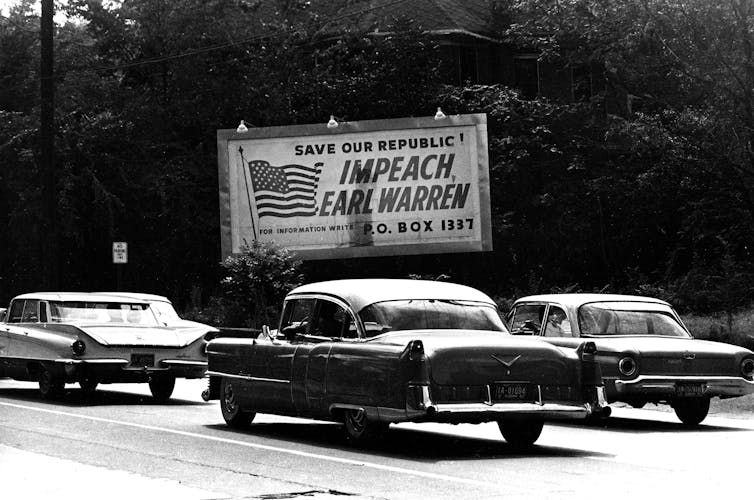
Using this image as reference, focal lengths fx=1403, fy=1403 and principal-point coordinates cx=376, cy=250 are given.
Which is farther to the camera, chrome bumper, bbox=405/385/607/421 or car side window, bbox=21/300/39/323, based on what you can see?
car side window, bbox=21/300/39/323

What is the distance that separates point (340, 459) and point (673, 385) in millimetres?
5135

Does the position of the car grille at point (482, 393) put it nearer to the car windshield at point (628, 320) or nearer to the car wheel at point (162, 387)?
the car windshield at point (628, 320)

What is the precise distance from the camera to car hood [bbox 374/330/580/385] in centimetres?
1209

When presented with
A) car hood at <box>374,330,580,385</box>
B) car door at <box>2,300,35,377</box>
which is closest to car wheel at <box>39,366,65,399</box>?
car door at <box>2,300,35,377</box>

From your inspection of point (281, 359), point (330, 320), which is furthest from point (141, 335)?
point (330, 320)

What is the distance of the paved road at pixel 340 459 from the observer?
10.1 meters

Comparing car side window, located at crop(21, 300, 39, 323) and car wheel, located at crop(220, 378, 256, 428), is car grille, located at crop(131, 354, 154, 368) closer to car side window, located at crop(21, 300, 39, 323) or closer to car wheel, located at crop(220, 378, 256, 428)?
car side window, located at crop(21, 300, 39, 323)

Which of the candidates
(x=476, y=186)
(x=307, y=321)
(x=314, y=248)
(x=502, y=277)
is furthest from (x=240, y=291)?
(x=307, y=321)

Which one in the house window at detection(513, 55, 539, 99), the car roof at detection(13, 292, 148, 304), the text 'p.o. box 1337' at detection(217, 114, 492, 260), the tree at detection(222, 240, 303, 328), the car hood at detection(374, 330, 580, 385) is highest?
the house window at detection(513, 55, 539, 99)

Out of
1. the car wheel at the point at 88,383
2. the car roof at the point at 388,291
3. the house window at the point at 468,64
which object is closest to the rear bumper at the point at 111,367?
the car wheel at the point at 88,383

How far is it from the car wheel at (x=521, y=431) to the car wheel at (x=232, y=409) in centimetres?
297

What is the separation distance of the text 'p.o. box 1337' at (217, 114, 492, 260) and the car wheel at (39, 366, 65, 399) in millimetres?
17783

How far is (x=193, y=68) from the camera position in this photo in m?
45.8

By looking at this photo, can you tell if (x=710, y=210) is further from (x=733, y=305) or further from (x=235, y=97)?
(x=235, y=97)
